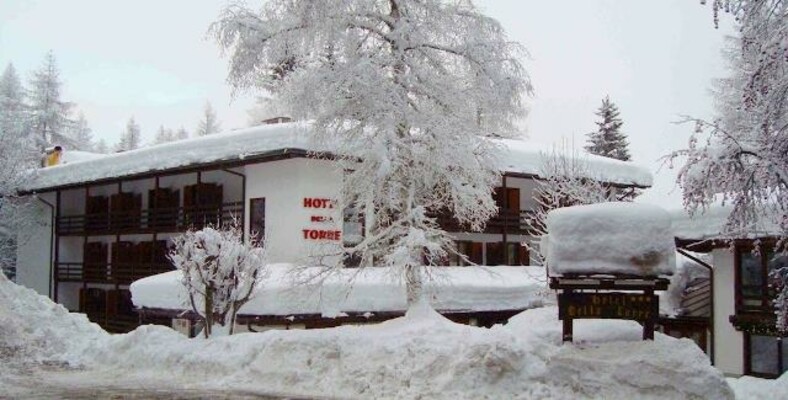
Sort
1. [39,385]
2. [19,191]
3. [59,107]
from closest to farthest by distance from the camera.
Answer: [39,385] < [19,191] < [59,107]

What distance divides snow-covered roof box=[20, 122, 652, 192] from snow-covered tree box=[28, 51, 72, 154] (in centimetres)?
2412

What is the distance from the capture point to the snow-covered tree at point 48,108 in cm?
6062

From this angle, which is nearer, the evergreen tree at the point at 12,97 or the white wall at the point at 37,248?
the white wall at the point at 37,248

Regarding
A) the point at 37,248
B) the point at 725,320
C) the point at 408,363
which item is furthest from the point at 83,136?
the point at 408,363

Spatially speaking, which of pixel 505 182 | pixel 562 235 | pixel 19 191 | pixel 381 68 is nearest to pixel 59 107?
pixel 19 191

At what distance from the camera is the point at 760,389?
1518cm

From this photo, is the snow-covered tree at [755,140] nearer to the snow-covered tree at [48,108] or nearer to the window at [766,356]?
the window at [766,356]

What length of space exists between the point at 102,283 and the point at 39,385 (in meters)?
21.6

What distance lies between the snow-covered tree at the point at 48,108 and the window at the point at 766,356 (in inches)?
1994

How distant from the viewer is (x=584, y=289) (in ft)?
44.5

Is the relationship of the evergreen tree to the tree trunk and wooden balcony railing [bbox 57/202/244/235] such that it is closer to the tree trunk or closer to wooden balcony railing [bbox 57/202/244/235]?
wooden balcony railing [bbox 57/202/244/235]

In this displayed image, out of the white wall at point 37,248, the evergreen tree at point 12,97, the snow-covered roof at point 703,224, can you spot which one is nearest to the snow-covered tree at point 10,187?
the white wall at point 37,248

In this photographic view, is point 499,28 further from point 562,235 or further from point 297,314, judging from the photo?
point 297,314

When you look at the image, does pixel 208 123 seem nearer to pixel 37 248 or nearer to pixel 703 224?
pixel 37 248
